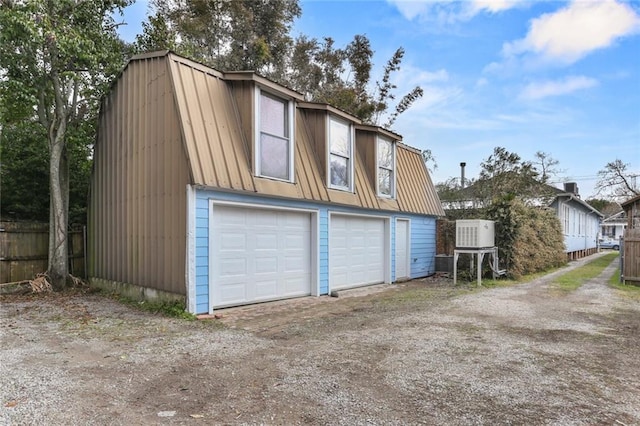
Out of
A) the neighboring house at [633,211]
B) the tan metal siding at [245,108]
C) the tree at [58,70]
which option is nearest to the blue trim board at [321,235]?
the tan metal siding at [245,108]

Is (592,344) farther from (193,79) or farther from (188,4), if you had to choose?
(188,4)

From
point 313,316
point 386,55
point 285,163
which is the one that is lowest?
point 313,316

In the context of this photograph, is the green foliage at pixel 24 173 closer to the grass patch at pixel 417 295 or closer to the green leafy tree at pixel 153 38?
the green leafy tree at pixel 153 38

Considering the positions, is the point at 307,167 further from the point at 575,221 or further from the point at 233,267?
the point at 575,221

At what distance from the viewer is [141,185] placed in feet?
25.1

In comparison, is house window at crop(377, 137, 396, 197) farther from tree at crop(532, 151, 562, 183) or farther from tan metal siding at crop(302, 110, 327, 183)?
tree at crop(532, 151, 562, 183)

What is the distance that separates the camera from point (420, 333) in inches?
216

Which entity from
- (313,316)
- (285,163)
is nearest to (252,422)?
(313,316)

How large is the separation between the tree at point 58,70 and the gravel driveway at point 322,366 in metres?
3.27

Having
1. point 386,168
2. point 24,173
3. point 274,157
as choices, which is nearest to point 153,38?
point 24,173

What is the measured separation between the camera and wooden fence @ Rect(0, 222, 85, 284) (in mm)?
8922

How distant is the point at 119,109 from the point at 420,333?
7.77 meters

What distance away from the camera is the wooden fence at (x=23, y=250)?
892cm

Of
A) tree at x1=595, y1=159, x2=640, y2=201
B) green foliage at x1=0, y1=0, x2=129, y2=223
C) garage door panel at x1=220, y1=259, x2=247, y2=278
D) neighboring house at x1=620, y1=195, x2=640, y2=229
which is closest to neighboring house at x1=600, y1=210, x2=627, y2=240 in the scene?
tree at x1=595, y1=159, x2=640, y2=201
